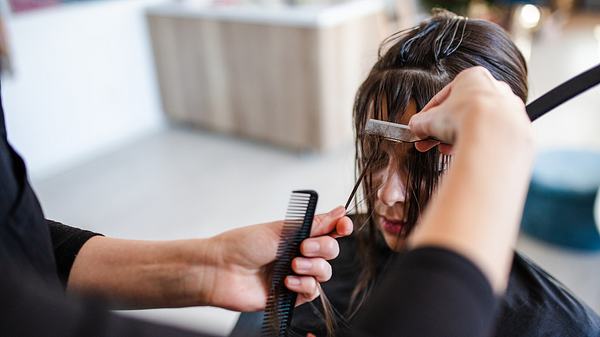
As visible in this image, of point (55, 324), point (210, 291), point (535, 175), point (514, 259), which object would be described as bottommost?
point (535, 175)

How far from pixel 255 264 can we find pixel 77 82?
89.3 inches

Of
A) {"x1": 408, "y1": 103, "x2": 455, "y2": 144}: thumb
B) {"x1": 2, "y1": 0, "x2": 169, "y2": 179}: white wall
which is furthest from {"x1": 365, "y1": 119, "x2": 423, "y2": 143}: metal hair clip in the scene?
{"x1": 2, "y1": 0, "x2": 169, "y2": 179}: white wall

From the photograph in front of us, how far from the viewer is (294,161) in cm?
259

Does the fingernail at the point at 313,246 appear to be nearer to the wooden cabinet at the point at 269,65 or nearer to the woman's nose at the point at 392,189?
the woman's nose at the point at 392,189

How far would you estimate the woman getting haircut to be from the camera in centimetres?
77

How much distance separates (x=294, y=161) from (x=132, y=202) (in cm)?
80

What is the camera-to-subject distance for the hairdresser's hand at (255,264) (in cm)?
65

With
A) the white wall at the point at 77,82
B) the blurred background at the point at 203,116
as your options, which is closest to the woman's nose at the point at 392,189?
the blurred background at the point at 203,116

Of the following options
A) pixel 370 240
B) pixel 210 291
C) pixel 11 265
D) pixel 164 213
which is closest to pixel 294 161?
pixel 164 213

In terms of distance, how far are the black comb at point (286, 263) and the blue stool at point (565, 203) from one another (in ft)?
4.69

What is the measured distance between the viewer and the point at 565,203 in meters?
1.80

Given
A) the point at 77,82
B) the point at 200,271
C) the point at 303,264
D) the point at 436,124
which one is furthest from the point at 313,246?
the point at 77,82

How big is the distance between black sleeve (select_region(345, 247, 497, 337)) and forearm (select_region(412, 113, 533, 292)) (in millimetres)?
10

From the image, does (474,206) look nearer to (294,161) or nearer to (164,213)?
(164,213)
